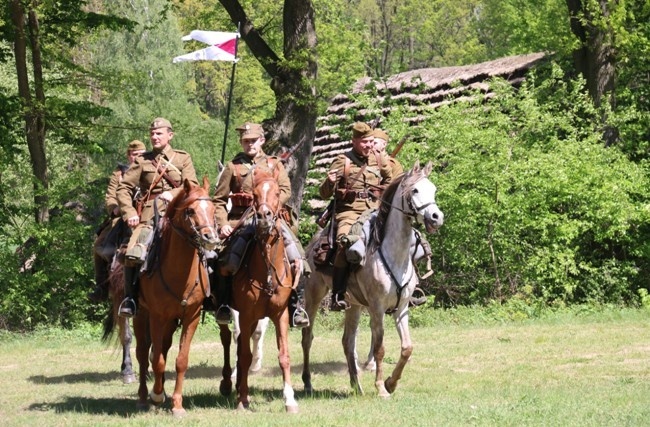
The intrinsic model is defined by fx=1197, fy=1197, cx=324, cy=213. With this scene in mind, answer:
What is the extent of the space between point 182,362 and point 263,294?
3.94 feet

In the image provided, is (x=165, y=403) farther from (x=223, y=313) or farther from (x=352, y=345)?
(x=352, y=345)

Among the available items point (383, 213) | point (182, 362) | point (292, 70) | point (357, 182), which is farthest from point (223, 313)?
point (292, 70)

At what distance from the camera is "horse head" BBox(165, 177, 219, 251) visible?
12.4 metres

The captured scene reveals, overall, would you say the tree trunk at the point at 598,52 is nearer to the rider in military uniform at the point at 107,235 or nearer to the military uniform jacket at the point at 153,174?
the rider in military uniform at the point at 107,235

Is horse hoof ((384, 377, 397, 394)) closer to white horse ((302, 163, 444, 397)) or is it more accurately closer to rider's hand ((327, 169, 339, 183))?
white horse ((302, 163, 444, 397))

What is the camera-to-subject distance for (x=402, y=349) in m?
14.5

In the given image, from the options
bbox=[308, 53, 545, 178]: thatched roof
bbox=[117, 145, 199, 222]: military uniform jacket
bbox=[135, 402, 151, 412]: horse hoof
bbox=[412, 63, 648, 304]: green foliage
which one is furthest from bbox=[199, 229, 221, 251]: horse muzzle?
bbox=[308, 53, 545, 178]: thatched roof

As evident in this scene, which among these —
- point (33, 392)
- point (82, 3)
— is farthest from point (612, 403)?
point (82, 3)

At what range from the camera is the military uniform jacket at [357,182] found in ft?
51.6

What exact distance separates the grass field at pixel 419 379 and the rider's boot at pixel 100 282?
1.00 meters

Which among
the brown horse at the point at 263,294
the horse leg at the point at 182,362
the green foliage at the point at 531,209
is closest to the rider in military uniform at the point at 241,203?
the brown horse at the point at 263,294

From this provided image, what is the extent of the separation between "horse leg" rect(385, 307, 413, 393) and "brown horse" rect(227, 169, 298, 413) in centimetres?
157

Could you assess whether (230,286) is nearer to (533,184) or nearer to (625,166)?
(533,184)

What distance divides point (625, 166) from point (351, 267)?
1422 centimetres
